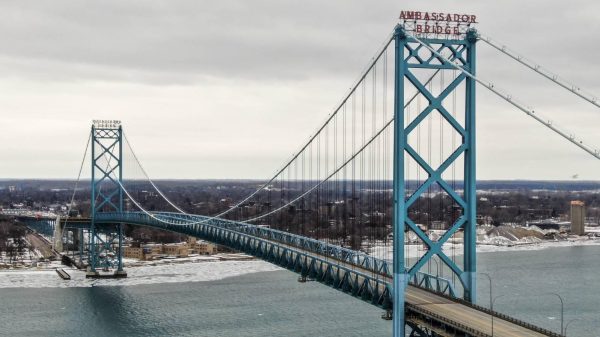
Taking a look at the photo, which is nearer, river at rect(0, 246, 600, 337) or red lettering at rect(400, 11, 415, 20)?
red lettering at rect(400, 11, 415, 20)

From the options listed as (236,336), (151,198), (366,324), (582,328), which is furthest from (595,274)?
(151,198)

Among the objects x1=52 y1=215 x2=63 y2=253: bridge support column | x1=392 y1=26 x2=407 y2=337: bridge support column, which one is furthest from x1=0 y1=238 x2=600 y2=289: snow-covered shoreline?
x1=392 y1=26 x2=407 y2=337: bridge support column

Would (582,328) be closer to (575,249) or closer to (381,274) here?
(381,274)

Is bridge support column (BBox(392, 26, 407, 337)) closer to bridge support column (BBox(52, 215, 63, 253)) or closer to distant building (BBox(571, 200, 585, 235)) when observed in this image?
bridge support column (BBox(52, 215, 63, 253))

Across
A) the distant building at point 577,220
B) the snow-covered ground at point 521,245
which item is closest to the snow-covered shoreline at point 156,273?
the snow-covered ground at point 521,245

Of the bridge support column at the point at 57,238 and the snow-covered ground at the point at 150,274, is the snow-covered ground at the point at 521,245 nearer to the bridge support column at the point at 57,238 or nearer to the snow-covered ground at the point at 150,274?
the snow-covered ground at the point at 150,274

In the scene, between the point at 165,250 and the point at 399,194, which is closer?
the point at 399,194

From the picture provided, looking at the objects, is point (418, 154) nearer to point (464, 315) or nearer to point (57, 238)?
point (464, 315)

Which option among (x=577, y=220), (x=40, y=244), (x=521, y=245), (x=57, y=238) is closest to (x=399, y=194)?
(x=57, y=238)
